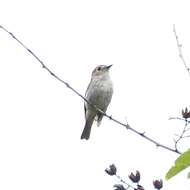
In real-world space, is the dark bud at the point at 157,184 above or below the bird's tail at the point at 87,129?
below

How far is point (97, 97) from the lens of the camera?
1062 cm

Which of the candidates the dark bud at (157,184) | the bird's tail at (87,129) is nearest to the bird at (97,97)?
the bird's tail at (87,129)

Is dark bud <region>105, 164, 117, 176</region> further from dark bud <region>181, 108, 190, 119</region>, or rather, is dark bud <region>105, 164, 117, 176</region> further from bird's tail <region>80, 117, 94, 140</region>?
bird's tail <region>80, 117, 94, 140</region>

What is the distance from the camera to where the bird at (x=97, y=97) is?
34.8 ft

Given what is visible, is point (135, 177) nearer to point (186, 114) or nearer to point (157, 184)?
point (157, 184)

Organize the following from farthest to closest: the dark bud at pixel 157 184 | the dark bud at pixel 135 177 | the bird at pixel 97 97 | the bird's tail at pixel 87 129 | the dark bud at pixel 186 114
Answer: the bird's tail at pixel 87 129 < the bird at pixel 97 97 < the dark bud at pixel 186 114 < the dark bud at pixel 135 177 < the dark bud at pixel 157 184

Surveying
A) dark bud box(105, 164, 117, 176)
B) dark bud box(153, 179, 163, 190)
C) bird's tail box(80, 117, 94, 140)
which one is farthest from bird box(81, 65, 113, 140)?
dark bud box(153, 179, 163, 190)

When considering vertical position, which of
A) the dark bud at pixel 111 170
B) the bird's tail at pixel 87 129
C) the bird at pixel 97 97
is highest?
the bird at pixel 97 97

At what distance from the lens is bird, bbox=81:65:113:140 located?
34.8 feet

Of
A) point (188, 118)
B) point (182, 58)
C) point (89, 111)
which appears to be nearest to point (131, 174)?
point (188, 118)

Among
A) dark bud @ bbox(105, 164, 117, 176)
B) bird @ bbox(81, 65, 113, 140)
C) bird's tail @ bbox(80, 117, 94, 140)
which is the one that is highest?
bird @ bbox(81, 65, 113, 140)

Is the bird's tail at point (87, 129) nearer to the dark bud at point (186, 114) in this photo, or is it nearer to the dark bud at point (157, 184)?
the dark bud at point (186, 114)

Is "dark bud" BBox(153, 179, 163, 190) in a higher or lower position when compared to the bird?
lower

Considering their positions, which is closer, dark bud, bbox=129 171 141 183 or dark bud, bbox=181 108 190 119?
dark bud, bbox=129 171 141 183
